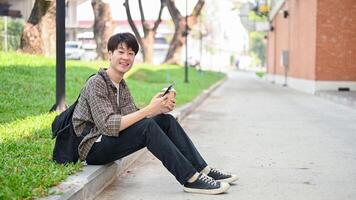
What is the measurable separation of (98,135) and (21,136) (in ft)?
6.30

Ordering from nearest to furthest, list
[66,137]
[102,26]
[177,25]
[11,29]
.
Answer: [66,137] < [102,26] < [177,25] < [11,29]

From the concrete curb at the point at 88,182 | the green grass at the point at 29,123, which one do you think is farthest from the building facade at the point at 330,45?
the concrete curb at the point at 88,182

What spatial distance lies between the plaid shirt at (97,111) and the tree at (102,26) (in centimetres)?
1976

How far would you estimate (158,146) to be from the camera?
15.5 ft

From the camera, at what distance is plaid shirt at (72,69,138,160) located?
15.3 ft

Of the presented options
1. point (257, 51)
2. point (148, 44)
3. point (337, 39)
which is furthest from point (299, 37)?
point (257, 51)

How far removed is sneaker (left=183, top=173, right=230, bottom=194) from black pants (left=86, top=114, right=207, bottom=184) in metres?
0.09

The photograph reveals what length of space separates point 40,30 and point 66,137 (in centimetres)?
1308

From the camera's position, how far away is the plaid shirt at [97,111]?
15.3ft

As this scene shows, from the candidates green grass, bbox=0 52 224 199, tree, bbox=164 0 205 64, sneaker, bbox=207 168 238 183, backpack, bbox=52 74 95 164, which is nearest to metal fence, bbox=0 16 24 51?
tree, bbox=164 0 205 64

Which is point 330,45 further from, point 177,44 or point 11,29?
point 11,29

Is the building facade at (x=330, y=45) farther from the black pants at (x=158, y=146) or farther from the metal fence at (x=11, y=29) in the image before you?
the metal fence at (x=11, y=29)

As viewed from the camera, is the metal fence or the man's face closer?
the man's face

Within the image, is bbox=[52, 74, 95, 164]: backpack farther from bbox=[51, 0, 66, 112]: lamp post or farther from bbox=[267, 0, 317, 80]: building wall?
bbox=[267, 0, 317, 80]: building wall
